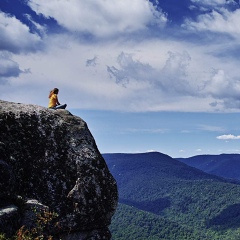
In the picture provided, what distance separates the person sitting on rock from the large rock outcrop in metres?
1.65

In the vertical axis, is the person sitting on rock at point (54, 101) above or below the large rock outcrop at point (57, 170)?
above

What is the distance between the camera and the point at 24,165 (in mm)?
15883

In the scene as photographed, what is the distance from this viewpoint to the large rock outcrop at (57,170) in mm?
15578

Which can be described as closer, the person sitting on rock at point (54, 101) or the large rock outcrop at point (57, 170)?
the large rock outcrop at point (57, 170)

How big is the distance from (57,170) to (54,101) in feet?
16.4

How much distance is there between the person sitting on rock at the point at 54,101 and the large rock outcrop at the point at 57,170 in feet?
5.40

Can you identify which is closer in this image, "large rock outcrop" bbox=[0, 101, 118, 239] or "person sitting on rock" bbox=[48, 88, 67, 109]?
"large rock outcrop" bbox=[0, 101, 118, 239]

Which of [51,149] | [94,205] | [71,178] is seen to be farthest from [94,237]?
[51,149]

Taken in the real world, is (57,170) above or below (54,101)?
below

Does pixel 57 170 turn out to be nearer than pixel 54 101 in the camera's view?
Yes

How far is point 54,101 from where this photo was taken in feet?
66.2

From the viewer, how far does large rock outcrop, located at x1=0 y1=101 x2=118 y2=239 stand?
15.6m

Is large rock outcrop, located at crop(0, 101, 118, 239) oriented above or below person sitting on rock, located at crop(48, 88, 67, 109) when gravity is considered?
below

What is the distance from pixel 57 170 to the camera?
16578 millimetres
